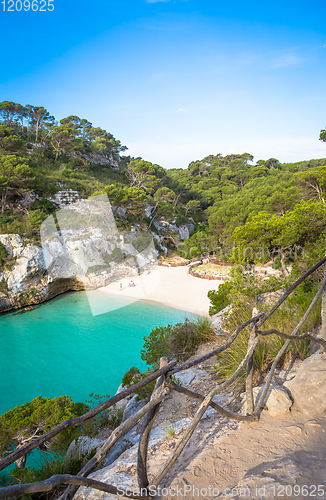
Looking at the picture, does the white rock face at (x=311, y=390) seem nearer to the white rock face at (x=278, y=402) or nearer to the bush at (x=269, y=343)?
the white rock face at (x=278, y=402)

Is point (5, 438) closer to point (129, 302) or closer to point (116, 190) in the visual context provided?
point (129, 302)

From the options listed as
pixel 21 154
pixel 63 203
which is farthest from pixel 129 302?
pixel 21 154

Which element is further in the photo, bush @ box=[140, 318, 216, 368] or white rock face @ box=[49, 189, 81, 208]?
white rock face @ box=[49, 189, 81, 208]

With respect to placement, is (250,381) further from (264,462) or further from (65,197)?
(65,197)

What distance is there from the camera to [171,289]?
16594mm

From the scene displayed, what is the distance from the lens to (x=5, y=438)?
14.0ft

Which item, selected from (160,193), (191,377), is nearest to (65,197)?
(160,193)

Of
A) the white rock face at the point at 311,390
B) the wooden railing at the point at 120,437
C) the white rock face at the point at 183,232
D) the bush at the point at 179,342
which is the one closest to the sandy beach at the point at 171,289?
the bush at the point at 179,342

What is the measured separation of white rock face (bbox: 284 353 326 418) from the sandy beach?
10.8 metres

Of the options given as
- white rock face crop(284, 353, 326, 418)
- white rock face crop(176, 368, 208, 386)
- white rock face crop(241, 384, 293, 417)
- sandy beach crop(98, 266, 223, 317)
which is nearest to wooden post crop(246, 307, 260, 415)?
white rock face crop(241, 384, 293, 417)

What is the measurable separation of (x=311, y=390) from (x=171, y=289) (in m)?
14.7

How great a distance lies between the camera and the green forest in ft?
32.8

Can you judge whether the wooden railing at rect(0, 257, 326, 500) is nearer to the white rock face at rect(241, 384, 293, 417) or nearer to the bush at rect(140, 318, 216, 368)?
the white rock face at rect(241, 384, 293, 417)

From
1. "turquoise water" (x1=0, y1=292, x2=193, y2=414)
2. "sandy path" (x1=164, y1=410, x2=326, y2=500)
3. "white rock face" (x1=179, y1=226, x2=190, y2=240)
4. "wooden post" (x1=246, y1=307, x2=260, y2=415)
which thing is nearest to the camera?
"sandy path" (x1=164, y1=410, x2=326, y2=500)
